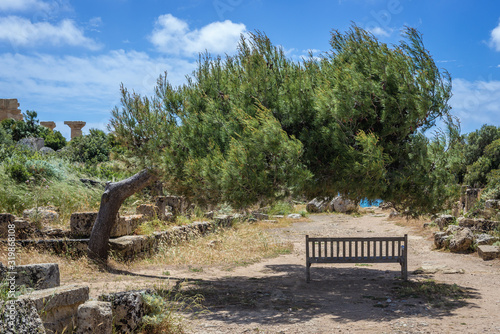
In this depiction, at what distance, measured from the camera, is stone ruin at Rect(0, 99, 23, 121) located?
3962cm

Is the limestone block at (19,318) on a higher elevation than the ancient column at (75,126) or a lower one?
lower

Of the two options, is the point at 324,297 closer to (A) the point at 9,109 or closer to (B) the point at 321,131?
(B) the point at 321,131

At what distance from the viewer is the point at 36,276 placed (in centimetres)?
495

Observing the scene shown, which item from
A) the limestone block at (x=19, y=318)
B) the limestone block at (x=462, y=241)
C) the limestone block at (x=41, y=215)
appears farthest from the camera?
the limestone block at (x=462, y=241)

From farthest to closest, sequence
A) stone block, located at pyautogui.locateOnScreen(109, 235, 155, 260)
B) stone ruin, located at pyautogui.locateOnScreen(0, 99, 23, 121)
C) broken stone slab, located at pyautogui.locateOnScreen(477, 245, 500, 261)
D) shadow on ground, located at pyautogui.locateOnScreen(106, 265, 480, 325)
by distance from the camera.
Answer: stone ruin, located at pyautogui.locateOnScreen(0, 99, 23, 121), broken stone slab, located at pyautogui.locateOnScreen(477, 245, 500, 261), stone block, located at pyautogui.locateOnScreen(109, 235, 155, 260), shadow on ground, located at pyautogui.locateOnScreen(106, 265, 480, 325)

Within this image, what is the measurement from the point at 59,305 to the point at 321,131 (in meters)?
A: 5.03

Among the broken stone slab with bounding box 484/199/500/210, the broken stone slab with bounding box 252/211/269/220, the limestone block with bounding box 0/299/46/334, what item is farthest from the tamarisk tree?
the broken stone slab with bounding box 252/211/269/220

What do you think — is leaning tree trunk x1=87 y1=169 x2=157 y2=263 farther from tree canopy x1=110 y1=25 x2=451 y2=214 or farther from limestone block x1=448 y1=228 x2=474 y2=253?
limestone block x1=448 y1=228 x2=474 y2=253

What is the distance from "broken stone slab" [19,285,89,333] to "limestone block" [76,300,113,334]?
150mm

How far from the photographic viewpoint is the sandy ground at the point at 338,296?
6.16m

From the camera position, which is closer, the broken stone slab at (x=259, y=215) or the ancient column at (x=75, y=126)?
the broken stone slab at (x=259, y=215)

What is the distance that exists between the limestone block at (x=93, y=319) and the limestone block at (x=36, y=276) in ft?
2.93

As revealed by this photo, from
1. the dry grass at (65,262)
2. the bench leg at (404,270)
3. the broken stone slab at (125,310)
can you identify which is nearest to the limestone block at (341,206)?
the bench leg at (404,270)

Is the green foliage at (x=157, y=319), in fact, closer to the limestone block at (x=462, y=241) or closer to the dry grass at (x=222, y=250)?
the dry grass at (x=222, y=250)
